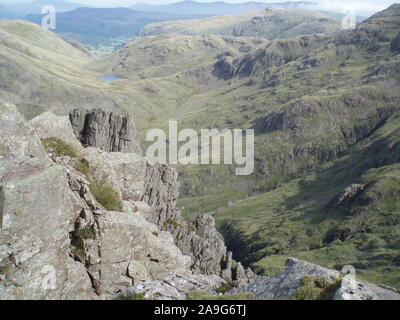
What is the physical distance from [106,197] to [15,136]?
9.74 m

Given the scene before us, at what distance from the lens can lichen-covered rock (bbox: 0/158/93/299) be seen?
26016 mm

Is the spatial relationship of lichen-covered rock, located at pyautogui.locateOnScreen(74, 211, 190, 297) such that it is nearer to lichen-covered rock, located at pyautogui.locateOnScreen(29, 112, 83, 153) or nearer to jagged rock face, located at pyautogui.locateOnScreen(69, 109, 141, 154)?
lichen-covered rock, located at pyautogui.locateOnScreen(29, 112, 83, 153)

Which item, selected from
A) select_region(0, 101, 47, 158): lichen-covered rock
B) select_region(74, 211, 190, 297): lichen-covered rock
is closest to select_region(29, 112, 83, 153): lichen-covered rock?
select_region(0, 101, 47, 158): lichen-covered rock

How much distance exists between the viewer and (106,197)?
37219mm

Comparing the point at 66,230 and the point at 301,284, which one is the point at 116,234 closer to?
the point at 66,230

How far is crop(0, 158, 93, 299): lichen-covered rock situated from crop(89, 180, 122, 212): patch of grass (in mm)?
6405

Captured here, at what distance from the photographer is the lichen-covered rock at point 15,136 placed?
31766 millimetres

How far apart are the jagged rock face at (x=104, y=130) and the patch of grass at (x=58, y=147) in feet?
61.8

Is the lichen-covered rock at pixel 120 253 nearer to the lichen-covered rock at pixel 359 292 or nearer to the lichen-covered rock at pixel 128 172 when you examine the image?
the lichen-covered rock at pixel 128 172

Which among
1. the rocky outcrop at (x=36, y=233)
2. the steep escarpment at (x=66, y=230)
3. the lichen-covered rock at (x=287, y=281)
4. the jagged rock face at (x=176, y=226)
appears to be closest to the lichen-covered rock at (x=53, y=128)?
the steep escarpment at (x=66, y=230)

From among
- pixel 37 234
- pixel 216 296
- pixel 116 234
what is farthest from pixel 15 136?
pixel 216 296

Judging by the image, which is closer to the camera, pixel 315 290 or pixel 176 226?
pixel 315 290
